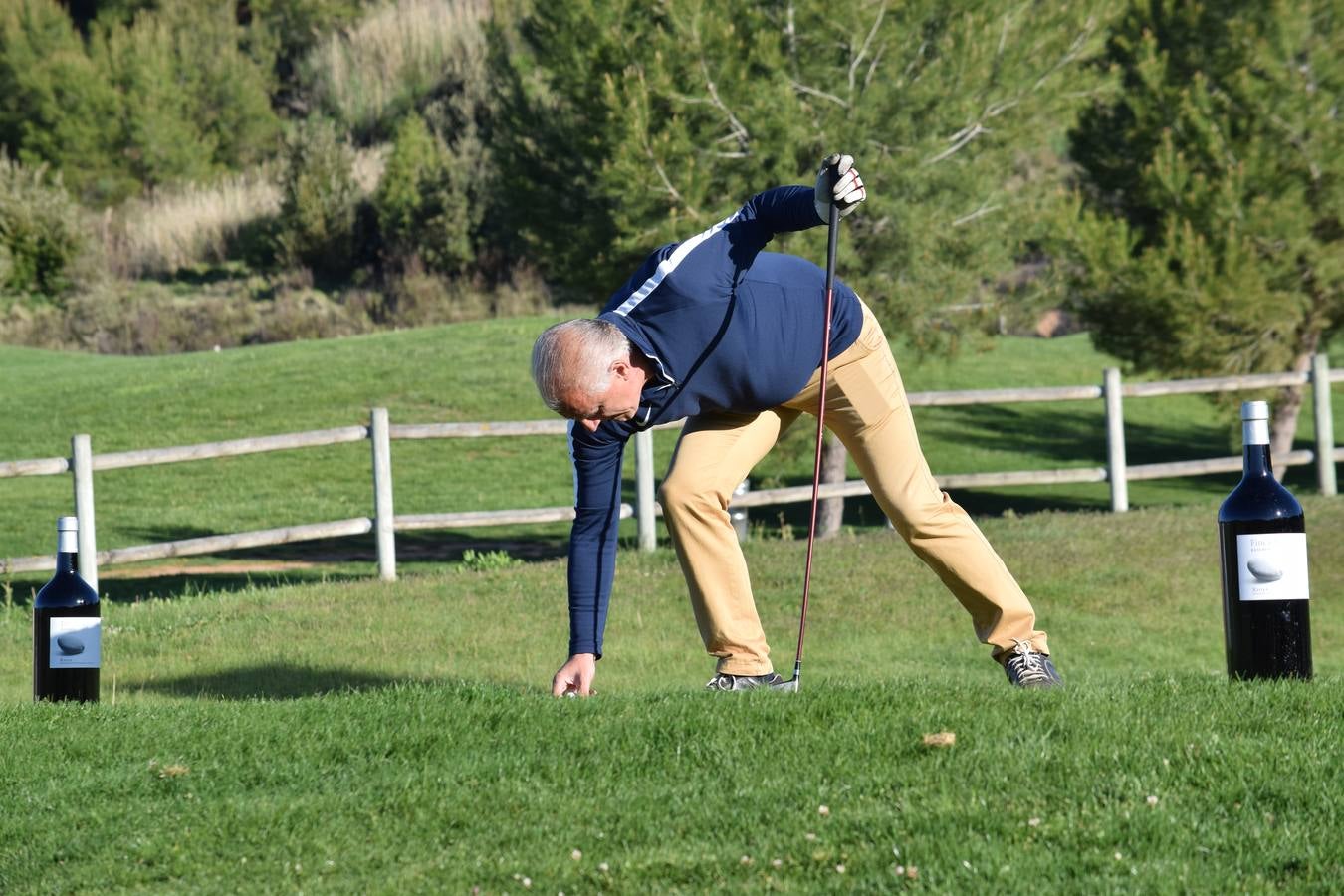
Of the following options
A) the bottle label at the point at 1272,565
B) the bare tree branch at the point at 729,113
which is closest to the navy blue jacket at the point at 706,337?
the bottle label at the point at 1272,565

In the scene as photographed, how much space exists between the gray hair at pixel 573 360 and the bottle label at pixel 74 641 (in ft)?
7.63

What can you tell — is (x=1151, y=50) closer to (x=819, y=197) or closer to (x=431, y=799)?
(x=819, y=197)

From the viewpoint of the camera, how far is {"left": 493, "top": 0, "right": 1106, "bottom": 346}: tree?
14227mm

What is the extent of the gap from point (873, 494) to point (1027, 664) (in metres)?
0.78

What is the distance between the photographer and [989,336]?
16219 mm

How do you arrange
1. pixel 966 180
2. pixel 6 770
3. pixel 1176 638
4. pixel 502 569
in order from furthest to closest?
pixel 966 180
pixel 502 569
pixel 1176 638
pixel 6 770

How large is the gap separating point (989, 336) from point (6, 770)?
1273 cm

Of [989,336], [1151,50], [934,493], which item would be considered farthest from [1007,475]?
[934,493]

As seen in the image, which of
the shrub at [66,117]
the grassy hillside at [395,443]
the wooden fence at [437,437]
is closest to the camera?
the wooden fence at [437,437]

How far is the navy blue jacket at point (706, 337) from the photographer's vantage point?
5.04m

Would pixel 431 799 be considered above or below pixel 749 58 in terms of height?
below

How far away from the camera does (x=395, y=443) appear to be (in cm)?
2345

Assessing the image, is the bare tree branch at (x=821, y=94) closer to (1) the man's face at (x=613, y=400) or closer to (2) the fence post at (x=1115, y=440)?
(2) the fence post at (x=1115, y=440)

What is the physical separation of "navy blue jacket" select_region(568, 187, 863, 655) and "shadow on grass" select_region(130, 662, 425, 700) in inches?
99.1
